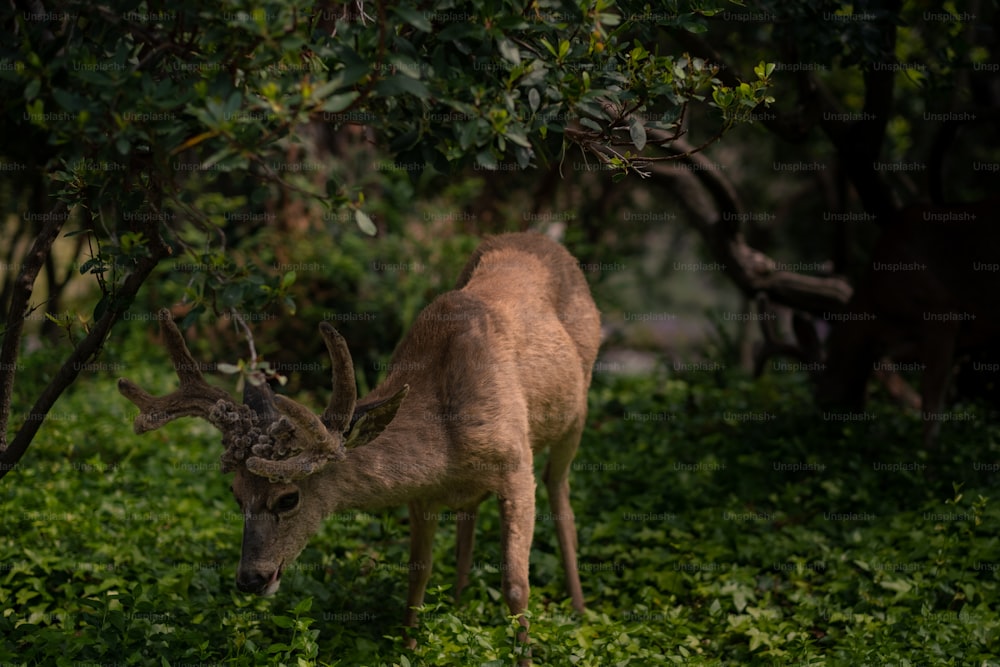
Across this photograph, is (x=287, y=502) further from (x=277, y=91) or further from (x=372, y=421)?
(x=277, y=91)

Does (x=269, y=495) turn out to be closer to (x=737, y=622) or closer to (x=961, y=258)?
(x=737, y=622)

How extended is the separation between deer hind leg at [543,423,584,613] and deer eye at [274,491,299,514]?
216 centimetres

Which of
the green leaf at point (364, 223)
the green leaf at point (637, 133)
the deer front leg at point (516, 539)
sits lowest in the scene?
the deer front leg at point (516, 539)

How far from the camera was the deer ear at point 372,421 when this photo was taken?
5.03 m

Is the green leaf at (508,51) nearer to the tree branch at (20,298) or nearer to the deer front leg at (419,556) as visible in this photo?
the tree branch at (20,298)

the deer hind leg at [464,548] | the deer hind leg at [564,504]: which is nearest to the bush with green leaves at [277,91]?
the deer hind leg at [464,548]

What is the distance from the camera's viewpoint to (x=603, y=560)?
714 centimetres

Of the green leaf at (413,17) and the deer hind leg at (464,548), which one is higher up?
the green leaf at (413,17)

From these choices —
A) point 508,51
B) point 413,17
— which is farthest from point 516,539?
point 413,17

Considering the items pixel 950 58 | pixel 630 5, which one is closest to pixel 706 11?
pixel 630 5

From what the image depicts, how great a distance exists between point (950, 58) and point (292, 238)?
684 cm

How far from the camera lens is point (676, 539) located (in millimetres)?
7301

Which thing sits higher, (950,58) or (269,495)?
(950,58)

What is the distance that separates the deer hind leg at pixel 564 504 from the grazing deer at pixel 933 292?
129 inches
